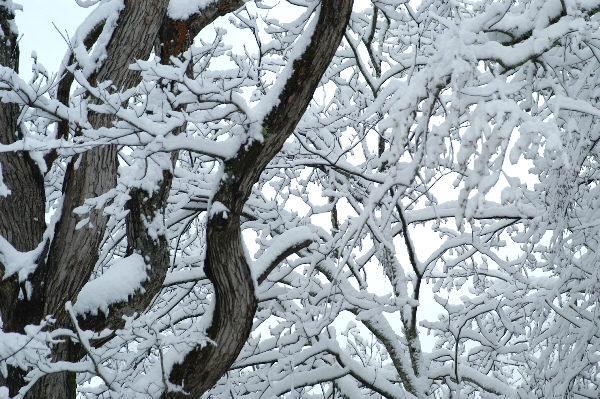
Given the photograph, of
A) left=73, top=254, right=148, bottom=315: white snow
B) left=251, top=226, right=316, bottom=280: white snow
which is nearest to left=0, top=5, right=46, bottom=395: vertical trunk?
left=73, top=254, right=148, bottom=315: white snow

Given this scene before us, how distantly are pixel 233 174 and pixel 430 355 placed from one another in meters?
4.15

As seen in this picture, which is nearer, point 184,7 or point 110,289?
point 110,289

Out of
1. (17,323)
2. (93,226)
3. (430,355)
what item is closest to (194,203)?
(93,226)

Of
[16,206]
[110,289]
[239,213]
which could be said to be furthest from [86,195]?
[239,213]

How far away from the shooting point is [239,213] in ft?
11.2

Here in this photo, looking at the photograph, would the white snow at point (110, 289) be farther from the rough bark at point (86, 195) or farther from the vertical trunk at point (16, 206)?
the vertical trunk at point (16, 206)

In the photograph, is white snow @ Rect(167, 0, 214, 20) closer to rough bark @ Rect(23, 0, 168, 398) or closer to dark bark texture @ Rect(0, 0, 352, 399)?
dark bark texture @ Rect(0, 0, 352, 399)

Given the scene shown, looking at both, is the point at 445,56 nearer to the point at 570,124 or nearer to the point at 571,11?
the point at 571,11

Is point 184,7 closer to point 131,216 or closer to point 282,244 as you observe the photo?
point 131,216

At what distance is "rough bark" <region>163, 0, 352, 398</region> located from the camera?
10.9 ft

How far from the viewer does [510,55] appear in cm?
265

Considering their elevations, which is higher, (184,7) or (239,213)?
(184,7)

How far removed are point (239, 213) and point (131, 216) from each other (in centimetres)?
94

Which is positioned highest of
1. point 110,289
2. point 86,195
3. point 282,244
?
point 282,244
